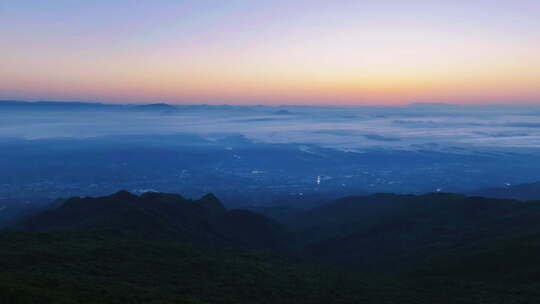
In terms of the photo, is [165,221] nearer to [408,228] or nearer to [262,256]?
[262,256]

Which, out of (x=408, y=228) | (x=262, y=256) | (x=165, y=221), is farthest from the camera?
(x=408, y=228)

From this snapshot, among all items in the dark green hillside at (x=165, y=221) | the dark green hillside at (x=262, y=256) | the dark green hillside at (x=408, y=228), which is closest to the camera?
the dark green hillside at (x=262, y=256)

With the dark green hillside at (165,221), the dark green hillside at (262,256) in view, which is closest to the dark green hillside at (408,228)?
the dark green hillside at (262,256)

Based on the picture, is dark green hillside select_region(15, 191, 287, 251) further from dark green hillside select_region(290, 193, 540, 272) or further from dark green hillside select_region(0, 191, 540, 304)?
dark green hillside select_region(290, 193, 540, 272)

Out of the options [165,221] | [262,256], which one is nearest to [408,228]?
[262,256]

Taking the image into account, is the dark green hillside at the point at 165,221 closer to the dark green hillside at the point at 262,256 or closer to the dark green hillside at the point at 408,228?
the dark green hillside at the point at 262,256

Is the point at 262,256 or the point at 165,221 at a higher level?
the point at 262,256

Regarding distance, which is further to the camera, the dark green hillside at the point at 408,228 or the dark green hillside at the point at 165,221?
the dark green hillside at the point at 165,221

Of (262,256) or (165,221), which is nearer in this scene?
(262,256)

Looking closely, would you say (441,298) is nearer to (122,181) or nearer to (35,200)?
(35,200)

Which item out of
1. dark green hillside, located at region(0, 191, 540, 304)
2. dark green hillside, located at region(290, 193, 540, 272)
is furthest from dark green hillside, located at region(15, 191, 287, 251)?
dark green hillside, located at region(290, 193, 540, 272)

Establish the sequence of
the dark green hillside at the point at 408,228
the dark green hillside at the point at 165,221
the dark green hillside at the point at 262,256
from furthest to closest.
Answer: the dark green hillside at the point at 165,221, the dark green hillside at the point at 408,228, the dark green hillside at the point at 262,256
